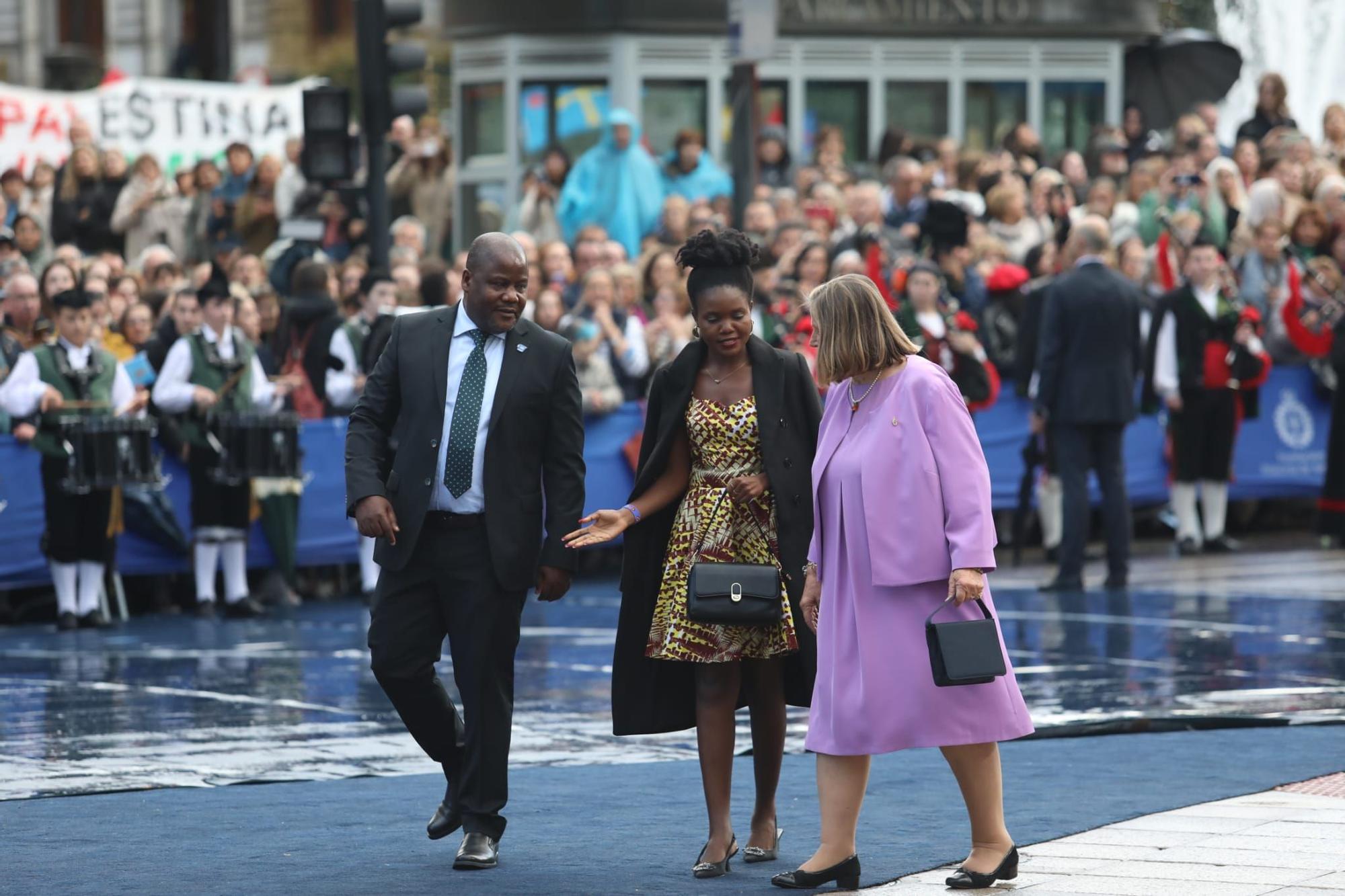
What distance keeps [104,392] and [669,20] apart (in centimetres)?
1037

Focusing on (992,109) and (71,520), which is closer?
(71,520)

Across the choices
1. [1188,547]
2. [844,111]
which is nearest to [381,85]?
[1188,547]

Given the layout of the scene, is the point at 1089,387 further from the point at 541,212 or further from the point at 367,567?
the point at 541,212

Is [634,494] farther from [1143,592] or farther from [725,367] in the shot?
[1143,592]

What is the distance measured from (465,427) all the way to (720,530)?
878 millimetres

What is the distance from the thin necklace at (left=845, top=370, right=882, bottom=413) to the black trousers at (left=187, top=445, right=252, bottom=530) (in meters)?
8.54

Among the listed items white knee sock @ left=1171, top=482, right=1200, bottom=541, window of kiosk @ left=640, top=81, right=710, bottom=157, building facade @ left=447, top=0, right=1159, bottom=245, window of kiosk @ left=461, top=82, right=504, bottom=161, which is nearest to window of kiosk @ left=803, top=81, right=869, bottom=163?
building facade @ left=447, top=0, right=1159, bottom=245

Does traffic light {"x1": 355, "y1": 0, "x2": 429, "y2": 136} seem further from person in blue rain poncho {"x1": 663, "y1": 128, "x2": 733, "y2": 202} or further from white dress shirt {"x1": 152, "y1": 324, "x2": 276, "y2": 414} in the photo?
person in blue rain poncho {"x1": 663, "y1": 128, "x2": 733, "y2": 202}

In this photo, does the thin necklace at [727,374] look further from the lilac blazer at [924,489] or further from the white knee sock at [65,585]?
the white knee sock at [65,585]

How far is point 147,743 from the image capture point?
1059 cm

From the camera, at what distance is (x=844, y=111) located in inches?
1005

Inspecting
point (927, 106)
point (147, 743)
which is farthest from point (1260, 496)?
point (147, 743)

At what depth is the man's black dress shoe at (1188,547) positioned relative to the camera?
60.7ft

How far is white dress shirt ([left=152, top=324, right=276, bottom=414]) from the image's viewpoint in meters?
15.5
